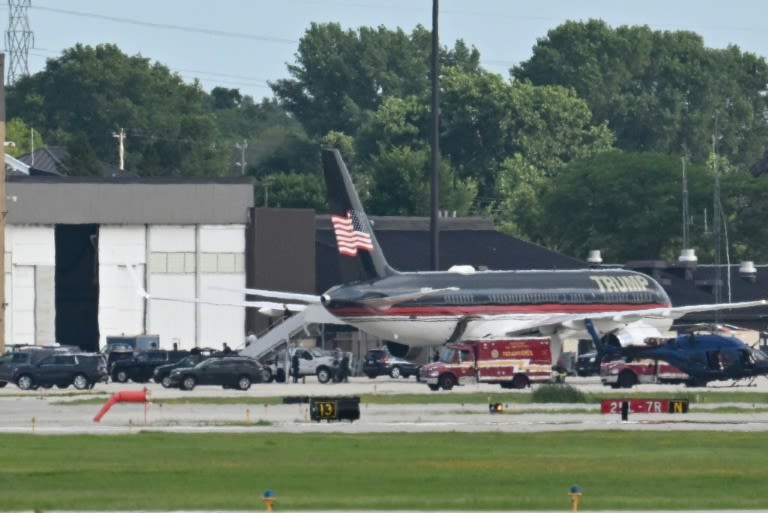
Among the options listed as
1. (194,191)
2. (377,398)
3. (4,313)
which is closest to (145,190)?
(194,191)

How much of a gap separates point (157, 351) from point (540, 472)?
186ft

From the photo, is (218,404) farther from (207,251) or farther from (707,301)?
(707,301)

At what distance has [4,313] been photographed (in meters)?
118

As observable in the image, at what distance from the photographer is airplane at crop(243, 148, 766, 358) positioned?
93.2m

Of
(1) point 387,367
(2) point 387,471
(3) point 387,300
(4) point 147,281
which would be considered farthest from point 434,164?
(2) point 387,471

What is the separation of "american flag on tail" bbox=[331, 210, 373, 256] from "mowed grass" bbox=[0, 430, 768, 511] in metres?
40.0

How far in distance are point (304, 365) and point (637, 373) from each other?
762 inches

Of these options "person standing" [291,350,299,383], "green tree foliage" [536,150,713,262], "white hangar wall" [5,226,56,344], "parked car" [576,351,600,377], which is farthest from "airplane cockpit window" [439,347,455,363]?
"green tree foliage" [536,150,713,262]

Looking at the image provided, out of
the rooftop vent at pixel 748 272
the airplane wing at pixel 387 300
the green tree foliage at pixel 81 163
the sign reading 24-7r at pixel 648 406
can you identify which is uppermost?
the green tree foliage at pixel 81 163

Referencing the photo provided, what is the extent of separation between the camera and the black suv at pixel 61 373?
87875 mm

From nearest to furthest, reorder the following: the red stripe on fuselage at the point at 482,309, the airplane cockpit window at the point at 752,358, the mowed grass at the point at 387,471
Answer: the mowed grass at the point at 387,471, the airplane cockpit window at the point at 752,358, the red stripe on fuselage at the point at 482,309

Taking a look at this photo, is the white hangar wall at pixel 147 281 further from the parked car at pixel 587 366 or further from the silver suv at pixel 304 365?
the parked car at pixel 587 366

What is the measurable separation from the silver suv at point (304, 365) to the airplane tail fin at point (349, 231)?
4007mm

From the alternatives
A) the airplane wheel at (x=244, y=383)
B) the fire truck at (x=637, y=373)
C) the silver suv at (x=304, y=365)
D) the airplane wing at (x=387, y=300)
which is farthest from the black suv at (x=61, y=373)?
the fire truck at (x=637, y=373)
